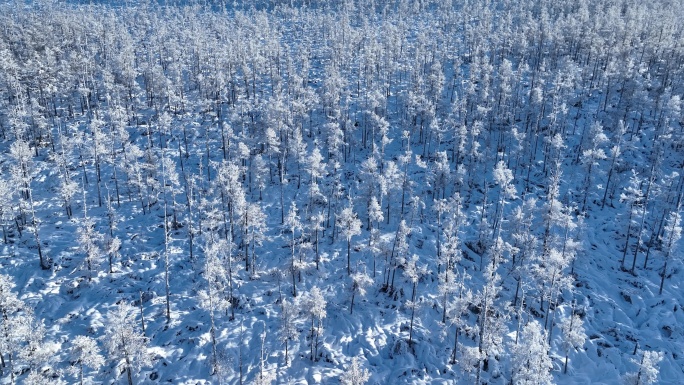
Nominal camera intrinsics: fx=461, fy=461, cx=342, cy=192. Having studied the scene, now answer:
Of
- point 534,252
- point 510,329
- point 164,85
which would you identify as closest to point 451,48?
point 164,85

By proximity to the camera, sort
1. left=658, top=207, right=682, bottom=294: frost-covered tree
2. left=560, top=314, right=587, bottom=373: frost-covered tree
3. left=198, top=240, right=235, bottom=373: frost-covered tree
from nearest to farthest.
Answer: left=560, top=314, right=587, bottom=373: frost-covered tree, left=198, top=240, right=235, bottom=373: frost-covered tree, left=658, top=207, right=682, bottom=294: frost-covered tree

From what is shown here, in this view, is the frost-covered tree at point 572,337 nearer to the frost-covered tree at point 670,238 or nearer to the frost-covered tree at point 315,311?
the frost-covered tree at point 670,238

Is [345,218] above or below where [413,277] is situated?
above

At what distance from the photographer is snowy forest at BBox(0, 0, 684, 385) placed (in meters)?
51.3

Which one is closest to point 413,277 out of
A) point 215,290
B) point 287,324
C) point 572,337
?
point 287,324

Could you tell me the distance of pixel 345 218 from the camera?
62.0m

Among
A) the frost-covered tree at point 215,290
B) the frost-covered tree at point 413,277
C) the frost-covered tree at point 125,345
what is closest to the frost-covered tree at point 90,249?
the frost-covered tree at point 215,290

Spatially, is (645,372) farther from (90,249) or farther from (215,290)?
(90,249)

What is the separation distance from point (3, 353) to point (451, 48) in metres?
133

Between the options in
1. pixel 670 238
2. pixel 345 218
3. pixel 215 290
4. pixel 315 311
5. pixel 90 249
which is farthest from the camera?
pixel 345 218

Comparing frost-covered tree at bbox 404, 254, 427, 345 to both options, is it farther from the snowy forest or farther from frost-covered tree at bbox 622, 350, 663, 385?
frost-covered tree at bbox 622, 350, 663, 385

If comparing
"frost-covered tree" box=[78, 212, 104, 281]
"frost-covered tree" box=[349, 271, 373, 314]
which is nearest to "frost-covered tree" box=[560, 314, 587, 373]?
"frost-covered tree" box=[349, 271, 373, 314]

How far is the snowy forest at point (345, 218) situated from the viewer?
51.3m

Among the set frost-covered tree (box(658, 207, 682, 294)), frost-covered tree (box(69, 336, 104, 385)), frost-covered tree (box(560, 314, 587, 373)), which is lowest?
frost-covered tree (box(560, 314, 587, 373))
